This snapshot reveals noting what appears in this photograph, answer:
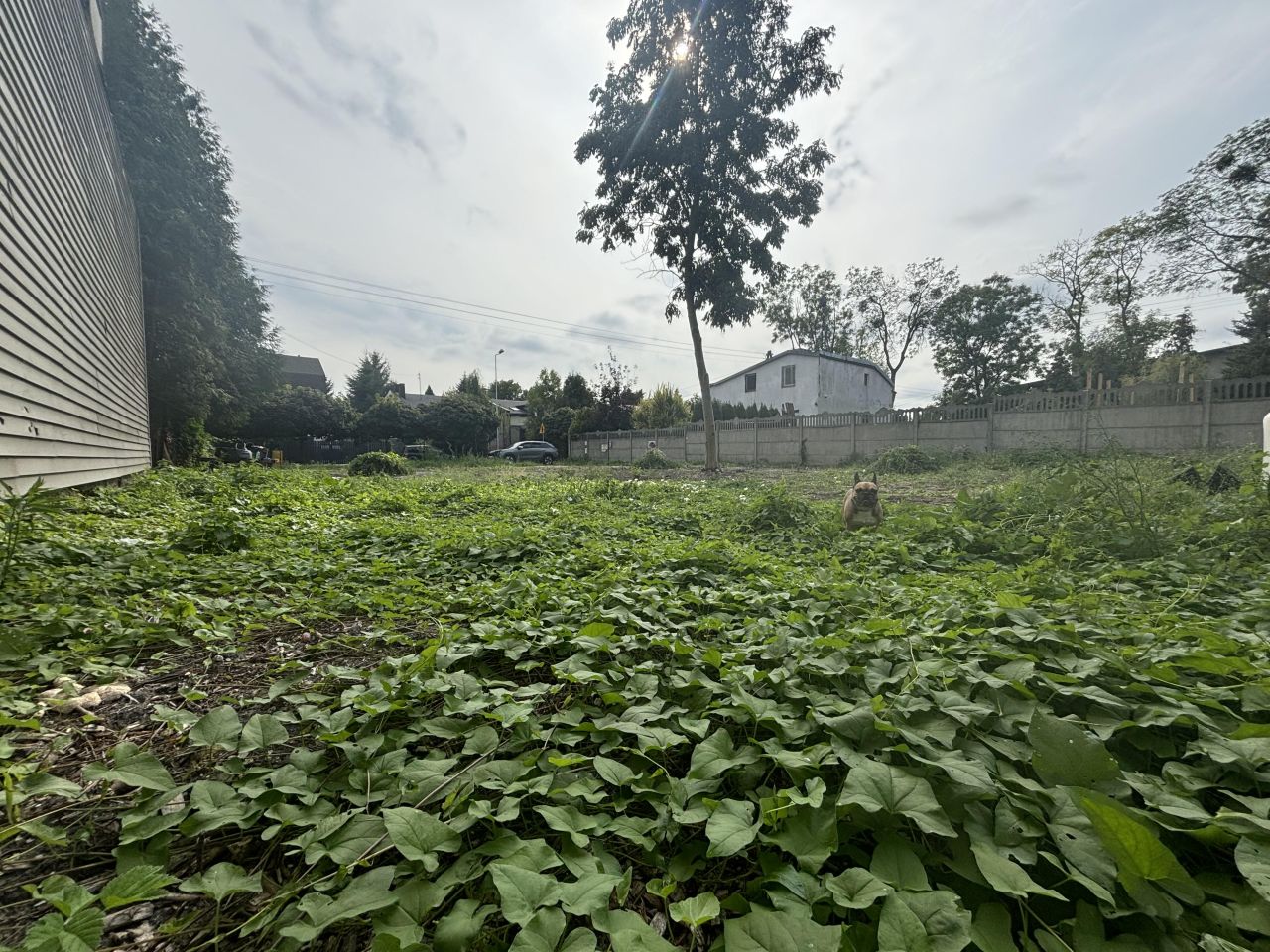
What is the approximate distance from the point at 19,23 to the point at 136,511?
3876 millimetres

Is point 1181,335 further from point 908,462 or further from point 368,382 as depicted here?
point 368,382

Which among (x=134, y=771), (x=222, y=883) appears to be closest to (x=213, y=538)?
(x=134, y=771)

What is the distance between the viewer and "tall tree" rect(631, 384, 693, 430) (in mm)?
27203

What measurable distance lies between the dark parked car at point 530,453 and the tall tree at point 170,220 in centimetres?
1159

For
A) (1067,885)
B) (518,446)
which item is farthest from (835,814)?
(518,446)

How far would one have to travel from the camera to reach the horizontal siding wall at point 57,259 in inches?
144

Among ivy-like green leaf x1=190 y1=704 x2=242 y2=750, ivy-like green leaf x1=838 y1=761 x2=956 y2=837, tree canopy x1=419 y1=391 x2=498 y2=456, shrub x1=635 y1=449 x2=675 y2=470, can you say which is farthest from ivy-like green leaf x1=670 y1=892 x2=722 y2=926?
tree canopy x1=419 y1=391 x2=498 y2=456

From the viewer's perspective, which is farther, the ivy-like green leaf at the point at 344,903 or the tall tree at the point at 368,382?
the tall tree at the point at 368,382

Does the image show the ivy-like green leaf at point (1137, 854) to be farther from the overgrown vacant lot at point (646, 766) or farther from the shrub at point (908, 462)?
the shrub at point (908, 462)

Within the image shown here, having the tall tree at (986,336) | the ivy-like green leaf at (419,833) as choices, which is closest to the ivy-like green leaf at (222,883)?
the ivy-like green leaf at (419,833)

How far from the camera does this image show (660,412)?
27250mm

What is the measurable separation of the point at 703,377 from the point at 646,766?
12730mm

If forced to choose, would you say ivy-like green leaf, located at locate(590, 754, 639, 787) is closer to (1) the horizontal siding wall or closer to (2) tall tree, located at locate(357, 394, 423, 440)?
(1) the horizontal siding wall

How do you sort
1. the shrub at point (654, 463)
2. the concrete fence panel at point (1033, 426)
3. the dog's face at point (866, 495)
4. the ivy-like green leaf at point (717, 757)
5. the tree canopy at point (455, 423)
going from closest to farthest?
1. the ivy-like green leaf at point (717, 757)
2. the dog's face at point (866, 495)
3. the concrete fence panel at point (1033, 426)
4. the shrub at point (654, 463)
5. the tree canopy at point (455, 423)
